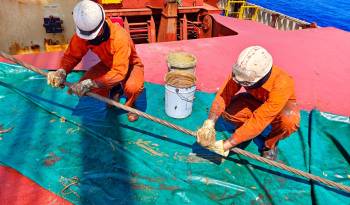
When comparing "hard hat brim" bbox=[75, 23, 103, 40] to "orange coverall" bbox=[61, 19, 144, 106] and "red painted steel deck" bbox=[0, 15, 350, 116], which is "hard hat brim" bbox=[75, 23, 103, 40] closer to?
"orange coverall" bbox=[61, 19, 144, 106]

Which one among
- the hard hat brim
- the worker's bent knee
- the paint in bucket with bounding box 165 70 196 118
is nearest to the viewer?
the worker's bent knee

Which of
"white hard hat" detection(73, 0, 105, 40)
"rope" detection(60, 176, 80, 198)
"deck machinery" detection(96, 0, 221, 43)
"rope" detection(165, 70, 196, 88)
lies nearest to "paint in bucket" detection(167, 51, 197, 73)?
"rope" detection(165, 70, 196, 88)

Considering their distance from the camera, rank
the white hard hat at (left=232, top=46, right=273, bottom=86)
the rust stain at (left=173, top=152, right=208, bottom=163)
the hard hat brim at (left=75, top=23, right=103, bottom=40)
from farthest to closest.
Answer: the rust stain at (left=173, top=152, right=208, bottom=163)
the hard hat brim at (left=75, top=23, right=103, bottom=40)
the white hard hat at (left=232, top=46, right=273, bottom=86)

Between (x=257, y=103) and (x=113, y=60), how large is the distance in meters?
1.66

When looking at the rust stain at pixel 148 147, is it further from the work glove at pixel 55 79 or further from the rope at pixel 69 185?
the work glove at pixel 55 79

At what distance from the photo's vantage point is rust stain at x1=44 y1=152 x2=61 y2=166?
2.83 metres

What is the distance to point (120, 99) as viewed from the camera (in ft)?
13.2

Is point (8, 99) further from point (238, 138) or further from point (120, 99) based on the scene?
point (238, 138)

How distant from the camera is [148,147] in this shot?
124 inches

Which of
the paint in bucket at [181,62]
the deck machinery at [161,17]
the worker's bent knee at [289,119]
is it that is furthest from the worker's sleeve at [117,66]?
the deck machinery at [161,17]

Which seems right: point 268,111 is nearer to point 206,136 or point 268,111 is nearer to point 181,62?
point 206,136

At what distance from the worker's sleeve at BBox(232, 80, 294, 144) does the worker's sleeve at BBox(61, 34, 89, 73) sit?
200cm

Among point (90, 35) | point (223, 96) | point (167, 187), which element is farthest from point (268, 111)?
point (90, 35)

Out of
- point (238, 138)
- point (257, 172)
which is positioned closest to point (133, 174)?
point (238, 138)
